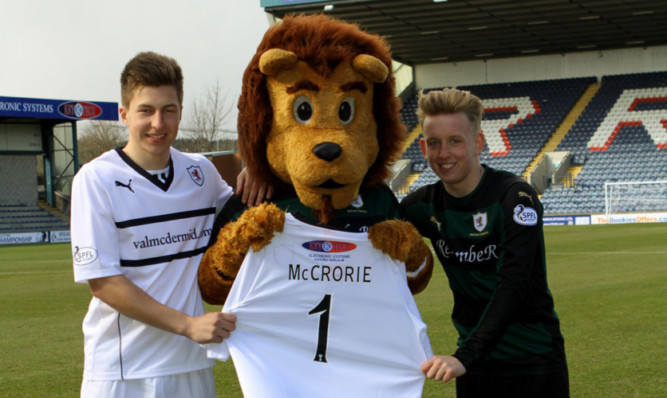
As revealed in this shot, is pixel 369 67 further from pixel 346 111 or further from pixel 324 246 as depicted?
pixel 324 246

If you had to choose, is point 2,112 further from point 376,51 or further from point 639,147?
point 376,51

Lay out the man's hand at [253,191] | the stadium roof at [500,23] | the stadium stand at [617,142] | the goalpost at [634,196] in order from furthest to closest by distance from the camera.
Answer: the stadium stand at [617,142] < the goalpost at [634,196] < the stadium roof at [500,23] < the man's hand at [253,191]

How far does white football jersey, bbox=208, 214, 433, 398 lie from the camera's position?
267 cm

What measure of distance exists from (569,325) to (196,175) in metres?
5.22

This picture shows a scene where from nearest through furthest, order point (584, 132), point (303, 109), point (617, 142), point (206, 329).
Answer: point (206, 329)
point (303, 109)
point (617, 142)
point (584, 132)

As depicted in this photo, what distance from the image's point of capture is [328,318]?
2725mm

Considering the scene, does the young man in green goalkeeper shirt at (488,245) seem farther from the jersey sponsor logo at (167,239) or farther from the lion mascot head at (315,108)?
the jersey sponsor logo at (167,239)

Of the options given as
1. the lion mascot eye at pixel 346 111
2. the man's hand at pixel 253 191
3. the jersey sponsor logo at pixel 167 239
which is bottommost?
the jersey sponsor logo at pixel 167 239

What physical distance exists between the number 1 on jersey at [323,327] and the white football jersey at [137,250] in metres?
0.43

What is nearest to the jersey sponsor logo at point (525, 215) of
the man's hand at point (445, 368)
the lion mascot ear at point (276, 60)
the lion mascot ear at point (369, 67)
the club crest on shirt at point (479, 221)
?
the club crest on shirt at point (479, 221)

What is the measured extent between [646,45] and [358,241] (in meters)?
33.4

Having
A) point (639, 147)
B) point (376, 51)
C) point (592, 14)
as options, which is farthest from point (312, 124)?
point (639, 147)

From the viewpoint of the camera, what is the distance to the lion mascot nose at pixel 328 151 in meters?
2.57

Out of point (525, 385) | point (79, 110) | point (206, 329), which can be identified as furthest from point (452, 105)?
point (79, 110)
